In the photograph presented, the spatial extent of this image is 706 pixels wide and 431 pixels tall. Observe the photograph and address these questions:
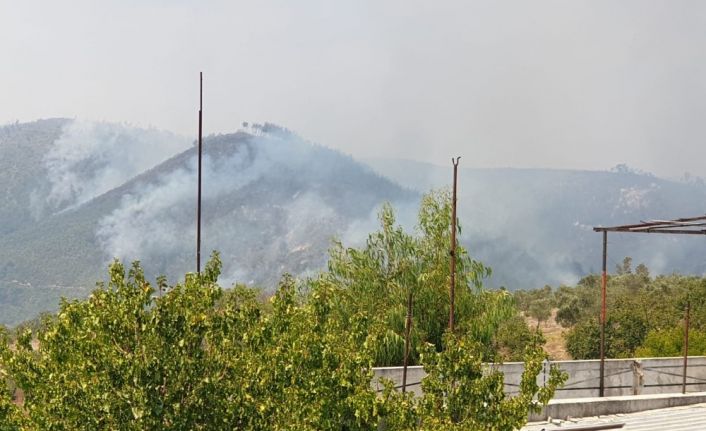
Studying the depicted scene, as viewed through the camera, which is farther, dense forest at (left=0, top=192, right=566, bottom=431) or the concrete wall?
the concrete wall

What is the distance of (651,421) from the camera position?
23.7 metres

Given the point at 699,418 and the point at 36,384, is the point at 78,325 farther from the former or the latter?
the point at 699,418

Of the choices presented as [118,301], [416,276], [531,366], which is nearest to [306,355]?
[118,301]

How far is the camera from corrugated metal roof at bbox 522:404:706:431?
2245 centimetres

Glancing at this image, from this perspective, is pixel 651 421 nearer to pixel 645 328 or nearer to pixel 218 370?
pixel 218 370

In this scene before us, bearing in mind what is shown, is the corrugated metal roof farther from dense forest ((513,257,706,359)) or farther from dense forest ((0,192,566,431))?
dense forest ((513,257,706,359))

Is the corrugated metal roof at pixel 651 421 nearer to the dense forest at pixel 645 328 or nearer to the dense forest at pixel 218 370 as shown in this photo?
the dense forest at pixel 218 370

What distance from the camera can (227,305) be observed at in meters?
13.6

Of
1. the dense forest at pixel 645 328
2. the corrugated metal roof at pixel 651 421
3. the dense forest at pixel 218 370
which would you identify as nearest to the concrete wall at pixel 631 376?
the corrugated metal roof at pixel 651 421

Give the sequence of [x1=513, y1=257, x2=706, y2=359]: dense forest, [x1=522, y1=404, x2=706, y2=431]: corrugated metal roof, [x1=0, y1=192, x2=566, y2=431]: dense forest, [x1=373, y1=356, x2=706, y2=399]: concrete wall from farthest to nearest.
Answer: [x1=513, y1=257, x2=706, y2=359]: dense forest
[x1=373, y1=356, x2=706, y2=399]: concrete wall
[x1=522, y1=404, x2=706, y2=431]: corrugated metal roof
[x1=0, y1=192, x2=566, y2=431]: dense forest

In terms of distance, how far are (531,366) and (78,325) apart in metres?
7.34

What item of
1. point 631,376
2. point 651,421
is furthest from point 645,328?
point 651,421

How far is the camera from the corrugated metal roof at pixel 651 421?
73.7 ft

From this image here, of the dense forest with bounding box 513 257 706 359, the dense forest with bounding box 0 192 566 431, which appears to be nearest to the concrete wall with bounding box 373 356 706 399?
the dense forest with bounding box 513 257 706 359
